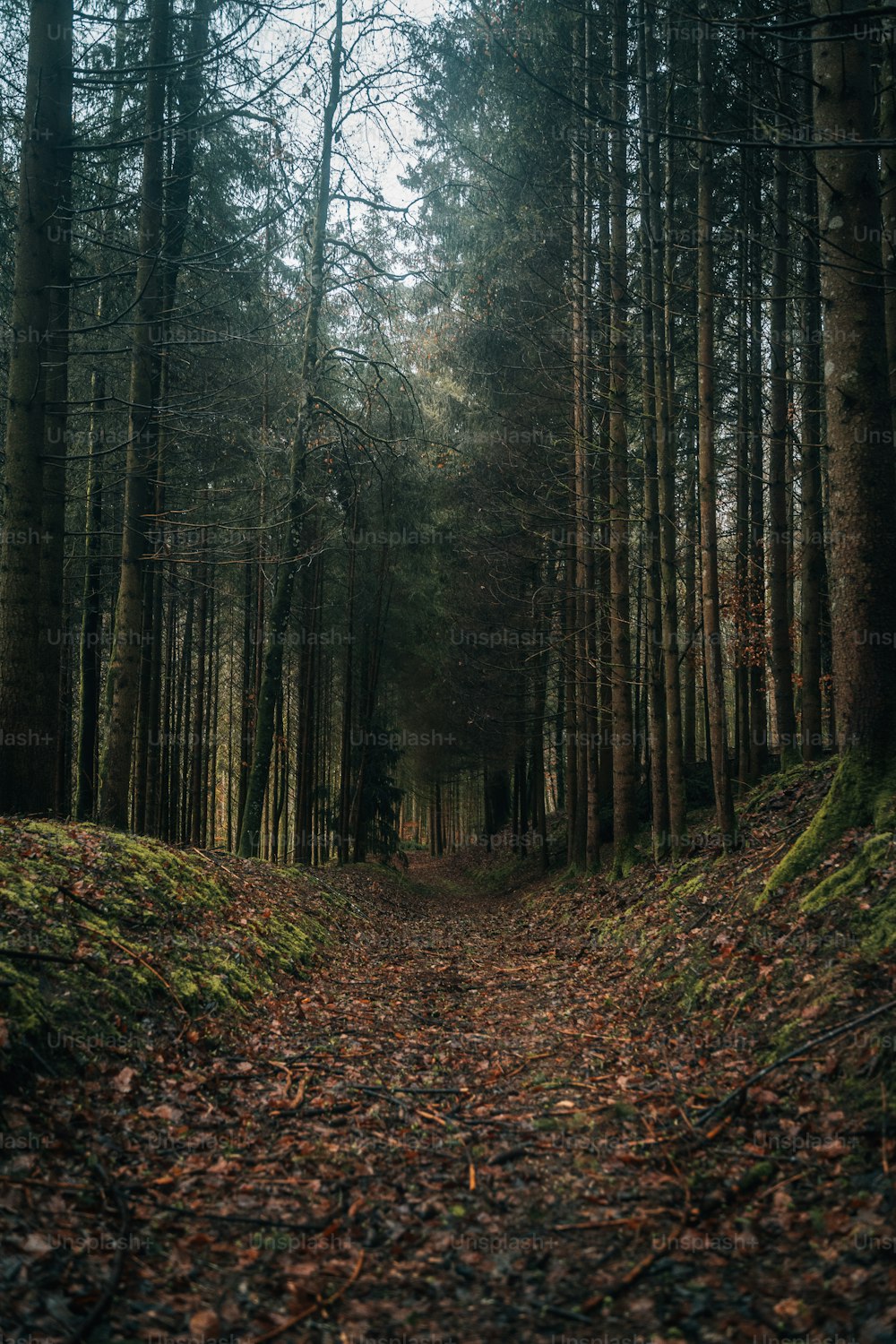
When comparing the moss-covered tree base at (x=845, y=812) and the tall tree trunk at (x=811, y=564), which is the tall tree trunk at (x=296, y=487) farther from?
the moss-covered tree base at (x=845, y=812)

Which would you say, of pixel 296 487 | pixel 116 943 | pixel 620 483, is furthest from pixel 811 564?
pixel 116 943

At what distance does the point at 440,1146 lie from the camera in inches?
165

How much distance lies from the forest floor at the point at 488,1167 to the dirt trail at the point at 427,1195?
14mm

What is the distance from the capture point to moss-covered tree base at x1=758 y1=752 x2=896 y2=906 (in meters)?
6.36


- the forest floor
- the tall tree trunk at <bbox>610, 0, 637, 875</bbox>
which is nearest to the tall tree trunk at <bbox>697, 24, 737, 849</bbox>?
the tall tree trunk at <bbox>610, 0, 637, 875</bbox>

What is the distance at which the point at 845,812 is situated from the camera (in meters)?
6.61

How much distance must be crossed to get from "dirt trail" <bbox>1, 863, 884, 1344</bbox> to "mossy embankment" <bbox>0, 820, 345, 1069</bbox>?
400mm

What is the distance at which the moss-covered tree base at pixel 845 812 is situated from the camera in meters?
6.36

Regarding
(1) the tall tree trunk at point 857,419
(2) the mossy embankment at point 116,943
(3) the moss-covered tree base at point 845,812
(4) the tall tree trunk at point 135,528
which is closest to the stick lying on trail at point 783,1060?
(3) the moss-covered tree base at point 845,812

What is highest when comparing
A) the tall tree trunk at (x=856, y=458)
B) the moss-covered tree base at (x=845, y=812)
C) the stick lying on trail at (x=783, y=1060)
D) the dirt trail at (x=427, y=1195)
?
the tall tree trunk at (x=856, y=458)

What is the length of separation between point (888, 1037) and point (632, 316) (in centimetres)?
1237

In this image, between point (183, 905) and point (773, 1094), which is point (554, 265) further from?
point (773, 1094)

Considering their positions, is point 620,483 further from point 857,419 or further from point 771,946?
point 771,946

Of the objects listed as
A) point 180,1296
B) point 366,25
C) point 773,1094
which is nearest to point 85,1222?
point 180,1296
